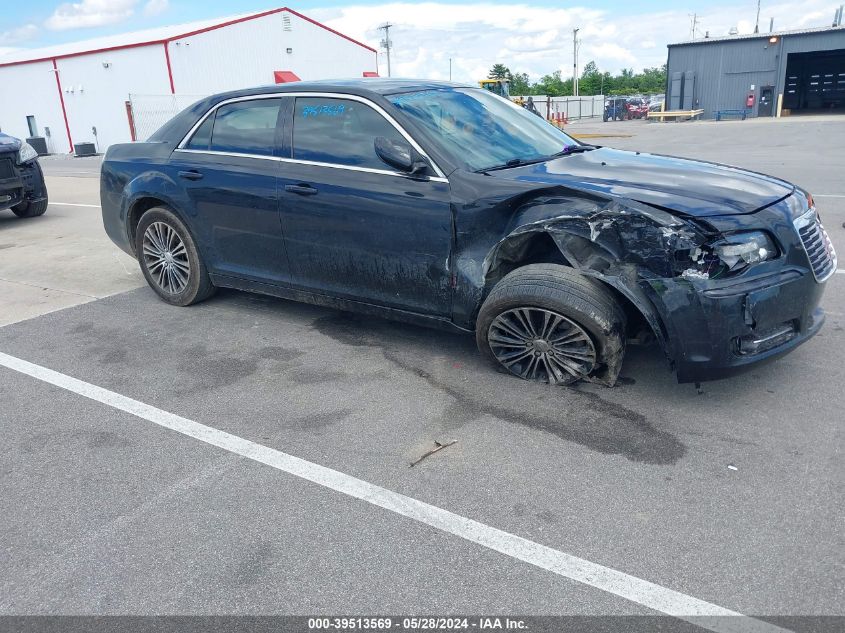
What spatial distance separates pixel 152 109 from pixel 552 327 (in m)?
28.9

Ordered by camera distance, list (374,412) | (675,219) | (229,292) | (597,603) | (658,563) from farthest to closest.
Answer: (229,292), (374,412), (675,219), (658,563), (597,603)

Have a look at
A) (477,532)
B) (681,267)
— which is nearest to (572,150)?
(681,267)

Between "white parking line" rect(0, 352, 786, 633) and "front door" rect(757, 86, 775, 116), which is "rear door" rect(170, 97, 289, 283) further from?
"front door" rect(757, 86, 775, 116)

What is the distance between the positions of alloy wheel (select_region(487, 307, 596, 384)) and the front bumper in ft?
1.57

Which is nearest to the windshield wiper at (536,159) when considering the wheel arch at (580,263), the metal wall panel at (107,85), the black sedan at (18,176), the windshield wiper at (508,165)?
the windshield wiper at (508,165)

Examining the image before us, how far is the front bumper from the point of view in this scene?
11.1ft

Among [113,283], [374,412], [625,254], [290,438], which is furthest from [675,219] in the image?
[113,283]

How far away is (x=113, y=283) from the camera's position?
22.1 ft

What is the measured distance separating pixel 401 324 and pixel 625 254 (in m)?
2.06

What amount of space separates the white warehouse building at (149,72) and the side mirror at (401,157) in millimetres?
27315

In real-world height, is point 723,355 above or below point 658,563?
above

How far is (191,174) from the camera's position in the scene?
17.1ft

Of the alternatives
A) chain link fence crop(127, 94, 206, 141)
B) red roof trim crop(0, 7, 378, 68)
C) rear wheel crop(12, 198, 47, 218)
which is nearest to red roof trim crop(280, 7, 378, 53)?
red roof trim crop(0, 7, 378, 68)

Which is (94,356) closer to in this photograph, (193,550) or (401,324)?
(401,324)
